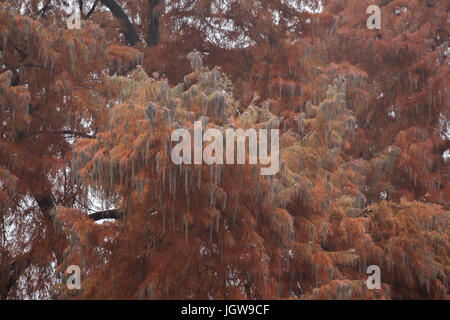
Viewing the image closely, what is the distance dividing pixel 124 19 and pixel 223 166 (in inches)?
327

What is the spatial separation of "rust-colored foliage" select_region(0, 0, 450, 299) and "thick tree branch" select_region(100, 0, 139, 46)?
0.08 meters

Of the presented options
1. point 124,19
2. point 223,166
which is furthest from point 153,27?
point 223,166

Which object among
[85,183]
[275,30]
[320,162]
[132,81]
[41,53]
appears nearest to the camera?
[85,183]

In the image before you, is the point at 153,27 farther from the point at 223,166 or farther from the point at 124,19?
the point at 223,166

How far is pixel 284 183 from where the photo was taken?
7.55m

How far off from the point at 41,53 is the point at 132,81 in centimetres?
291

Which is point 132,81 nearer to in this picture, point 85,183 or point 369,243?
point 85,183

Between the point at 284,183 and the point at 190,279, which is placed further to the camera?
the point at 284,183

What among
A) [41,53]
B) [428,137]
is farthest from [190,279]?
[428,137]

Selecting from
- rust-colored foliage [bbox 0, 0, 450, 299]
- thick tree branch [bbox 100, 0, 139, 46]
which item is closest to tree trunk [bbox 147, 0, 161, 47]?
rust-colored foliage [bbox 0, 0, 450, 299]

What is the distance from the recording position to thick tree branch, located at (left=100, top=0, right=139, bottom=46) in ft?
45.4

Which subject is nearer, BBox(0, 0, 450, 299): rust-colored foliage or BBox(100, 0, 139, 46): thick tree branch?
BBox(0, 0, 450, 299): rust-colored foliage

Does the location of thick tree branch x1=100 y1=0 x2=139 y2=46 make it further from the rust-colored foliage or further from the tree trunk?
the tree trunk
